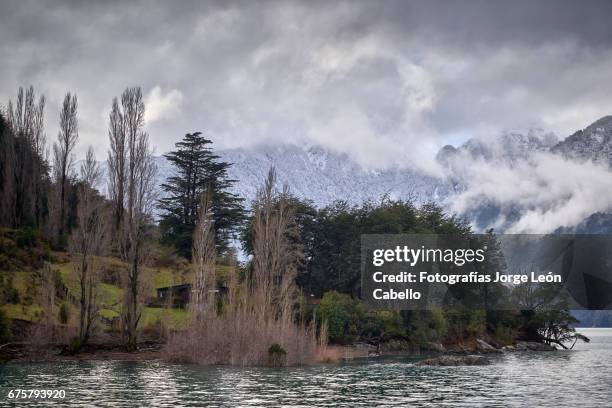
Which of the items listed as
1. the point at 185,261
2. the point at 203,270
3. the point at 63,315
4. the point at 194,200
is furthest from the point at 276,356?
the point at 194,200

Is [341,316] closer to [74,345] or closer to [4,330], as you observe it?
[74,345]

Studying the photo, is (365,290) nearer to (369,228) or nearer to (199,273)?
(369,228)

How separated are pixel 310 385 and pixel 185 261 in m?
48.0

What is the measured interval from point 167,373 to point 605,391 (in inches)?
908

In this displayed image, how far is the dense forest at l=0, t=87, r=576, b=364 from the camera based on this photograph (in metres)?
53.4

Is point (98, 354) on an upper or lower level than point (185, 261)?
lower

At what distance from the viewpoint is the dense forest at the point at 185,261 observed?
53438 mm

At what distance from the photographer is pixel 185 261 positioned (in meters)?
82.1

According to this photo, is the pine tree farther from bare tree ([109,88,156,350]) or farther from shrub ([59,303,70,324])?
shrub ([59,303,70,324])

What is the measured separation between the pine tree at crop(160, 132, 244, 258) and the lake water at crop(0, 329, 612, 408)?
3733cm

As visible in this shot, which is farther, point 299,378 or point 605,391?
point 299,378

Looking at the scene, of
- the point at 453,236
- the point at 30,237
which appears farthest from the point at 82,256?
the point at 453,236

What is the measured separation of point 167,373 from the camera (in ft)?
137

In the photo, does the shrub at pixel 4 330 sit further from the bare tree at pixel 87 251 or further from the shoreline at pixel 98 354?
the bare tree at pixel 87 251
